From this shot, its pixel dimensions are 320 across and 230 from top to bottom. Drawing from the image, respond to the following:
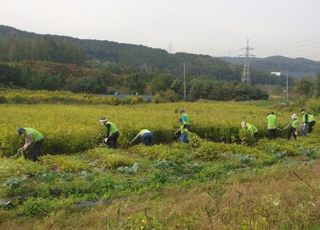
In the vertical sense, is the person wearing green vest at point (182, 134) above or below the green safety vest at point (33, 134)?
below

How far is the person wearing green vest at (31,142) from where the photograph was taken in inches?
582

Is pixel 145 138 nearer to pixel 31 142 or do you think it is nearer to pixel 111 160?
pixel 111 160

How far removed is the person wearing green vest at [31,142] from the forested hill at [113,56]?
311 feet

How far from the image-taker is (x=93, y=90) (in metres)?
87.1

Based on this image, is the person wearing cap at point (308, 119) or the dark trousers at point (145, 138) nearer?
the dark trousers at point (145, 138)

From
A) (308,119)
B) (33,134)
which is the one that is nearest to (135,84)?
(308,119)

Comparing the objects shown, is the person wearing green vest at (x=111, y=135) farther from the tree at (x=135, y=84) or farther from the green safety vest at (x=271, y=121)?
the tree at (x=135, y=84)

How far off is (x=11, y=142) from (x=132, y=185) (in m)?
7.32

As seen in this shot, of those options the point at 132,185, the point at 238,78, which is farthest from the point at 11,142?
the point at 238,78

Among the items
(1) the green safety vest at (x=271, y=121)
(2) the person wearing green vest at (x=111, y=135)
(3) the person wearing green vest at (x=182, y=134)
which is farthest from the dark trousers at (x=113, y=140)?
(1) the green safety vest at (x=271, y=121)

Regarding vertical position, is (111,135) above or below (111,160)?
above

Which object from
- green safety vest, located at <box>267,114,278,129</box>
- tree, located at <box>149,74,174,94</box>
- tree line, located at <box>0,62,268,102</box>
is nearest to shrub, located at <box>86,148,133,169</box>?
green safety vest, located at <box>267,114,278,129</box>

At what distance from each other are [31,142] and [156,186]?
545 cm

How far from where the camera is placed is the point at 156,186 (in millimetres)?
11625
